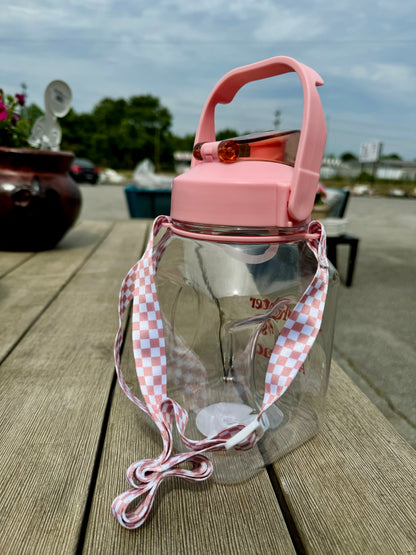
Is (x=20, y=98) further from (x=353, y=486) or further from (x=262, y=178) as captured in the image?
(x=353, y=486)

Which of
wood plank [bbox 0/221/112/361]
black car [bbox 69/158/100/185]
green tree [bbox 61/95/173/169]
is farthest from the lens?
green tree [bbox 61/95/173/169]

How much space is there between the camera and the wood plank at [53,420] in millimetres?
455

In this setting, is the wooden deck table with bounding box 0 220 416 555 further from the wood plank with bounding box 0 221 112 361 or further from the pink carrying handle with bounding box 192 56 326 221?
the pink carrying handle with bounding box 192 56 326 221

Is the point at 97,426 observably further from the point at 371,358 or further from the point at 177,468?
the point at 371,358

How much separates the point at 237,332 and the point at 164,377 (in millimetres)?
214

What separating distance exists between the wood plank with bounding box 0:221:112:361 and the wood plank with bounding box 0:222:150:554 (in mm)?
35

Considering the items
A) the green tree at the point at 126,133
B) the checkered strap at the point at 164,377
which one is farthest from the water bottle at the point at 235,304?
the green tree at the point at 126,133

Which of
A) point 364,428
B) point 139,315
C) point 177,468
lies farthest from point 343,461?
point 139,315

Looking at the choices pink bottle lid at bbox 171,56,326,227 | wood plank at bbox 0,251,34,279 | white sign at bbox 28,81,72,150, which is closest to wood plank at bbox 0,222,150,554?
pink bottle lid at bbox 171,56,326,227

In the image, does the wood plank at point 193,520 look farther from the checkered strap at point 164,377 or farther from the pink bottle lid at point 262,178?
the pink bottle lid at point 262,178

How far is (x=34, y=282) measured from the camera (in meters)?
1.38

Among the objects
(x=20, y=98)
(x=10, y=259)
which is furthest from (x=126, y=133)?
(x=10, y=259)

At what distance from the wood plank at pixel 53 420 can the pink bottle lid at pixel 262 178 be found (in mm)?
329

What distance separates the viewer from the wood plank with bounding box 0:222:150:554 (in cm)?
46
